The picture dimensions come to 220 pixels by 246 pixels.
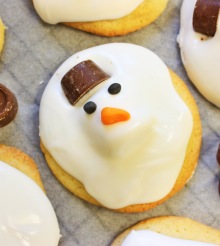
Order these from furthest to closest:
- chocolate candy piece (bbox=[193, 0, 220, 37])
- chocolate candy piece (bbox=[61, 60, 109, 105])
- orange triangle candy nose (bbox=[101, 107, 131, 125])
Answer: chocolate candy piece (bbox=[193, 0, 220, 37])
chocolate candy piece (bbox=[61, 60, 109, 105])
orange triangle candy nose (bbox=[101, 107, 131, 125])

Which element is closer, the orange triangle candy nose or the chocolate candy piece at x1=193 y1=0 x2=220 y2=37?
the orange triangle candy nose

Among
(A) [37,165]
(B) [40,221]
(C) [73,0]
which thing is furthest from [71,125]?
(C) [73,0]

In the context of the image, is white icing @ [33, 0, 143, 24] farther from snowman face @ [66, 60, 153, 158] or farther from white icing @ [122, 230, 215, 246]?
white icing @ [122, 230, 215, 246]

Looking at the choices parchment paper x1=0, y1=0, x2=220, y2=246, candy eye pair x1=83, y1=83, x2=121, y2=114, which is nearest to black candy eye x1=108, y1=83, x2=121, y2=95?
candy eye pair x1=83, y1=83, x2=121, y2=114

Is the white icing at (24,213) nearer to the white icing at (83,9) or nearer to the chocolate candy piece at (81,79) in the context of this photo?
the chocolate candy piece at (81,79)

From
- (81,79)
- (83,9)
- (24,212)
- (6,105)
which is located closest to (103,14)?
(83,9)

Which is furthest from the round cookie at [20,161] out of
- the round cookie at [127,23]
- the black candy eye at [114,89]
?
the round cookie at [127,23]

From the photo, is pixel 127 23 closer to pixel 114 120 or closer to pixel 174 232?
pixel 114 120
